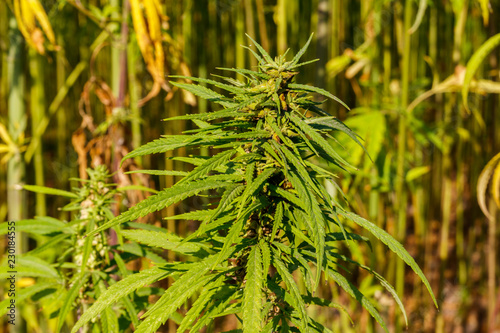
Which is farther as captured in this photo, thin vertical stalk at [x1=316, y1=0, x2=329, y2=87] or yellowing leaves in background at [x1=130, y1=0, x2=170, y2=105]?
thin vertical stalk at [x1=316, y1=0, x2=329, y2=87]

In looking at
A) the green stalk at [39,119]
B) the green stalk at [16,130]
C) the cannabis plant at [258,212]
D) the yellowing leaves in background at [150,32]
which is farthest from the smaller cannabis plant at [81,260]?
the green stalk at [39,119]

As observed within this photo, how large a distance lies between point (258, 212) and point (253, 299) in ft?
0.28

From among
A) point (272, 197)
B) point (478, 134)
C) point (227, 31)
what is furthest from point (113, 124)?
point (478, 134)

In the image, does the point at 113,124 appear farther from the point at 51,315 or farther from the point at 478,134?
the point at 478,134

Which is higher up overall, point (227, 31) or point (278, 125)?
point (227, 31)

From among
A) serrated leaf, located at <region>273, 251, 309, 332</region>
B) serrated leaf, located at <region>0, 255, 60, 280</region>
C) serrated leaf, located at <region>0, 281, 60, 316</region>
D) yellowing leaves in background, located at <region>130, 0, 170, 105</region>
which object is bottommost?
serrated leaf, located at <region>0, 281, 60, 316</region>

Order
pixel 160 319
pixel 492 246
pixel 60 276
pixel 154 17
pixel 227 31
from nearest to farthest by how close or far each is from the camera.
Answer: pixel 160 319
pixel 60 276
pixel 154 17
pixel 492 246
pixel 227 31

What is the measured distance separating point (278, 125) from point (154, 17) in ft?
1.67

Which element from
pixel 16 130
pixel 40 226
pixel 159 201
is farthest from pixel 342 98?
pixel 159 201

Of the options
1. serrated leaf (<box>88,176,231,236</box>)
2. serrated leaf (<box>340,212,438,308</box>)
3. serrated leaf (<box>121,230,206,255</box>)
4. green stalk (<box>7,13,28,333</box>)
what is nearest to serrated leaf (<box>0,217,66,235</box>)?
serrated leaf (<box>121,230,206,255</box>)

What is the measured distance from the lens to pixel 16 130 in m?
0.97

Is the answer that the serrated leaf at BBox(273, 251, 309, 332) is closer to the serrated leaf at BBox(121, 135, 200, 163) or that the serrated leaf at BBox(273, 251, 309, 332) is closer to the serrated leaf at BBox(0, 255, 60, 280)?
the serrated leaf at BBox(121, 135, 200, 163)

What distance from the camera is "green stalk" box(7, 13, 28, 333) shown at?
963mm

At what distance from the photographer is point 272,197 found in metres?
0.39
